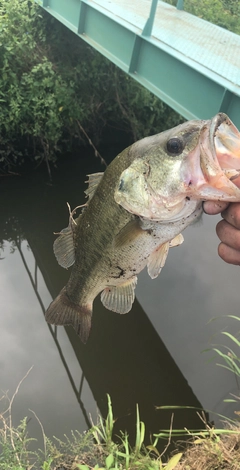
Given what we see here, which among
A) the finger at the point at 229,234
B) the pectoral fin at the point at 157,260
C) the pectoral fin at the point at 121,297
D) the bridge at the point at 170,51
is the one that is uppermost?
the bridge at the point at 170,51

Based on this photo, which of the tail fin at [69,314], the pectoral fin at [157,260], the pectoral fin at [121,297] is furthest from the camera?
the tail fin at [69,314]

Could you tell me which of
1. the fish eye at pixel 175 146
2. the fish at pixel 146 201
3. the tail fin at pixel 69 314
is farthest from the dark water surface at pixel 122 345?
the fish eye at pixel 175 146

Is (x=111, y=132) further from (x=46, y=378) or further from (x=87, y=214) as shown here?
(x=87, y=214)

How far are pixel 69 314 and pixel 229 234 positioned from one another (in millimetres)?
1233

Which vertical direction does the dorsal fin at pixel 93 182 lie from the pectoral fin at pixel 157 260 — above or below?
above

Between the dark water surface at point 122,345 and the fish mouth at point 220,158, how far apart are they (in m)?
1.98

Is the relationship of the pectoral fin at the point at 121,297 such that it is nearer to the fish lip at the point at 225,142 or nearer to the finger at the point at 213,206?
the finger at the point at 213,206

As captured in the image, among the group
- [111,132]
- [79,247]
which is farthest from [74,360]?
[111,132]

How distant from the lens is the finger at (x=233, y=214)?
145 centimetres

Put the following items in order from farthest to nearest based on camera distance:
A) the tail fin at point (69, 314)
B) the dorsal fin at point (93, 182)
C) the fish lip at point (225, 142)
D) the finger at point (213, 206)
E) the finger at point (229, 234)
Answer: the tail fin at point (69, 314) < the dorsal fin at point (93, 182) < the finger at point (229, 234) < the finger at point (213, 206) < the fish lip at point (225, 142)

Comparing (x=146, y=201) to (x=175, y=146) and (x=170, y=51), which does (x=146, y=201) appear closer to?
(x=175, y=146)

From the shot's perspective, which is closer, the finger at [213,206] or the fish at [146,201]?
the fish at [146,201]

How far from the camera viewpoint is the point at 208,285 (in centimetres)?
495

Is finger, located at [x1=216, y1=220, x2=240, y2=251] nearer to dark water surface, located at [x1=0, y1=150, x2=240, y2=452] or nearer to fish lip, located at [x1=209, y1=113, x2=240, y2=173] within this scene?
fish lip, located at [x1=209, y1=113, x2=240, y2=173]
